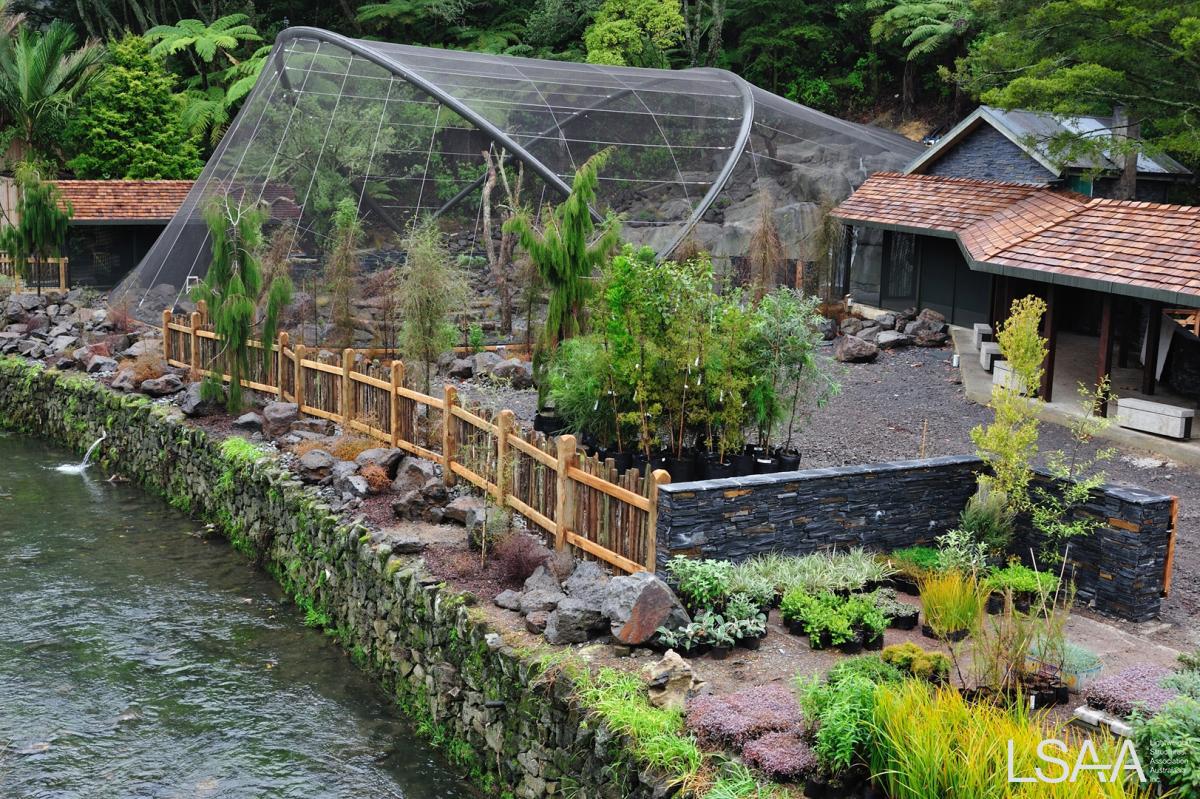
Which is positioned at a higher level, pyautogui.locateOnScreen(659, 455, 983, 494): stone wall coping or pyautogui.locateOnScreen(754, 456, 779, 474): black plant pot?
pyautogui.locateOnScreen(659, 455, 983, 494): stone wall coping

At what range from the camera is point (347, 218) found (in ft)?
67.9

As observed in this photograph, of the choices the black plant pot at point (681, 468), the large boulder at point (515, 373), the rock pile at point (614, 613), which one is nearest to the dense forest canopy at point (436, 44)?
the large boulder at point (515, 373)

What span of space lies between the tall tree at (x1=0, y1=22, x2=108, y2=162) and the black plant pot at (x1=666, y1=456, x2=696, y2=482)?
2679cm

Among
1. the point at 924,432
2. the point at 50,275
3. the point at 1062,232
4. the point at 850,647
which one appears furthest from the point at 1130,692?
the point at 50,275

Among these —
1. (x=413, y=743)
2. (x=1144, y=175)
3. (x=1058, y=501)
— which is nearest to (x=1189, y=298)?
(x=1058, y=501)

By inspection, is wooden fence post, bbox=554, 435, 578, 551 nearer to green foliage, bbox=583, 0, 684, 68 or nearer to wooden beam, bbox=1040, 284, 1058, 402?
wooden beam, bbox=1040, 284, 1058, 402

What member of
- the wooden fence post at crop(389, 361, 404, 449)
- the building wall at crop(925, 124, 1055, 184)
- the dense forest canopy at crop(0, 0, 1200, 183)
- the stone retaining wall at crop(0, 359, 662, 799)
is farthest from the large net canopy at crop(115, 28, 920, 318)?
the wooden fence post at crop(389, 361, 404, 449)

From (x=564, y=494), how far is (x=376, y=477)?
3531 millimetres

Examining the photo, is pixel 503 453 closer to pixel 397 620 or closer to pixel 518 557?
pixel 518 557

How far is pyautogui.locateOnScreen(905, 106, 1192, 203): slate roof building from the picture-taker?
67.5 ft

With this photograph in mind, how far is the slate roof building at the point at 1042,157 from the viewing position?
2056 cm

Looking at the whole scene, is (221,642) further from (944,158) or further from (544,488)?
(944,158)

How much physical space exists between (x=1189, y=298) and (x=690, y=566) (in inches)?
322

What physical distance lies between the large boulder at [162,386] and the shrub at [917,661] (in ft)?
45.2
